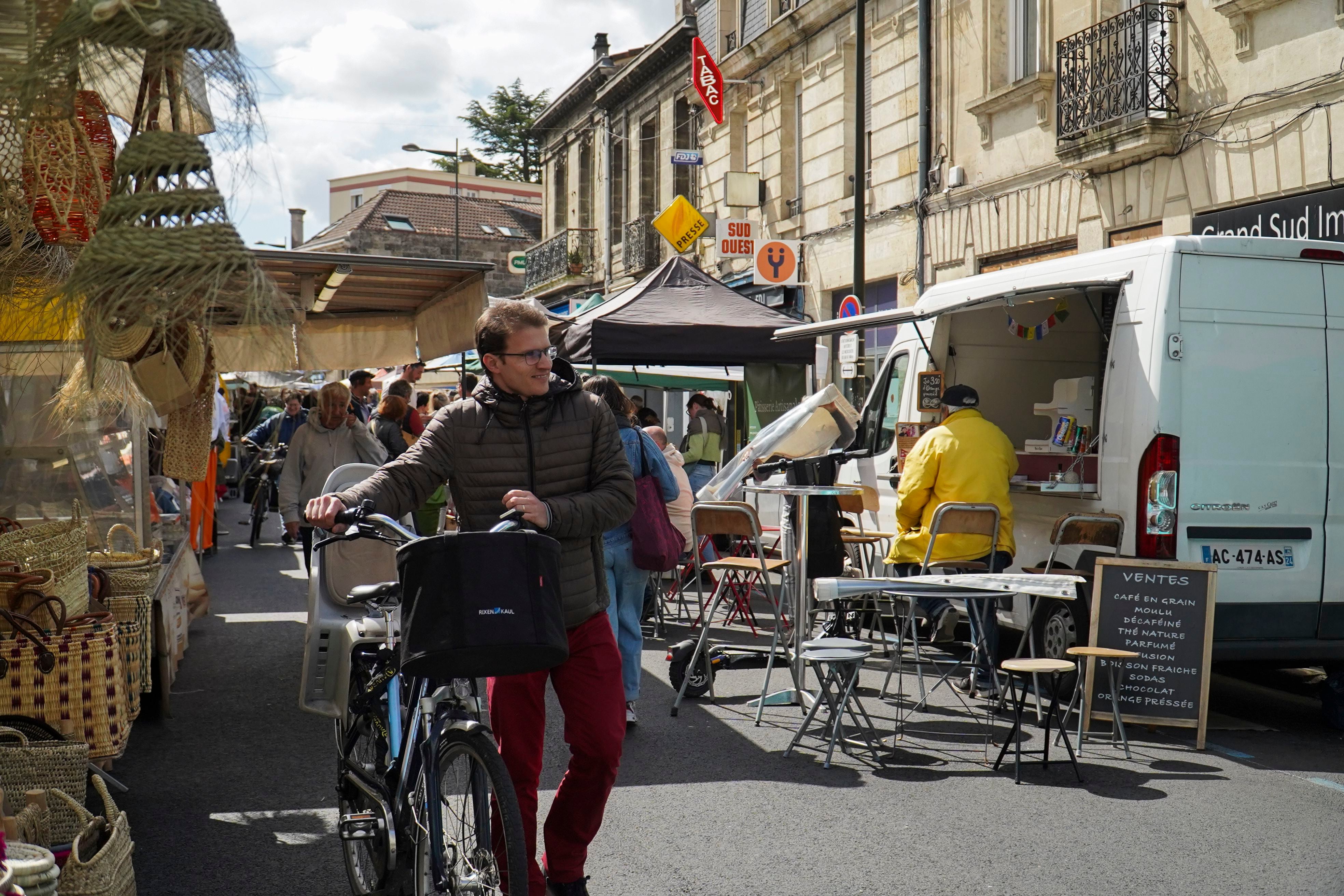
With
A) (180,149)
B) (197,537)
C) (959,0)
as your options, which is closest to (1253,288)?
(180,149)

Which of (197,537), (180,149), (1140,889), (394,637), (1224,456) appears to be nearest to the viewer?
(180,149)

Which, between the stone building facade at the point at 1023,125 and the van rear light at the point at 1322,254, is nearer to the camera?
the van rear light at the point at 1322,254

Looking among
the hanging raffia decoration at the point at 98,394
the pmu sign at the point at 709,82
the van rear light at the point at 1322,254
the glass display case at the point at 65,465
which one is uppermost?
the pmu sign at the point at 709,82

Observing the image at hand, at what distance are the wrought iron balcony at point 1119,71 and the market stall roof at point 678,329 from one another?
410 centimetres

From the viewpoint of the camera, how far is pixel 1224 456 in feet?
23.2

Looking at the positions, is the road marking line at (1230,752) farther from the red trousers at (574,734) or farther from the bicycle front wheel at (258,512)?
the bicycle front wheel at (258,512)

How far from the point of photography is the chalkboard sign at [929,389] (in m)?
9.96

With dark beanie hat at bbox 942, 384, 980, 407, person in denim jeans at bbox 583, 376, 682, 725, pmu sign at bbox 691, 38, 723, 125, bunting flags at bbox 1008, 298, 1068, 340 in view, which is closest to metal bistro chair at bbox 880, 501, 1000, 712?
dark beanie hat at bbox 942, 384, 980, 407

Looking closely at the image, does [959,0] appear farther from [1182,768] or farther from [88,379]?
[88,379]

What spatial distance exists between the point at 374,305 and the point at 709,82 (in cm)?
1510

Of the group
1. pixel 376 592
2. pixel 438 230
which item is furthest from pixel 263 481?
pixel 438 230

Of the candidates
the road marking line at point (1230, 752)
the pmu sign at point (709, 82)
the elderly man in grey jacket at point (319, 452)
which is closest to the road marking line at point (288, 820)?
the elderly man in grey jacket at point (319, 452)

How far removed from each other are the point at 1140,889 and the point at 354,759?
277 cm

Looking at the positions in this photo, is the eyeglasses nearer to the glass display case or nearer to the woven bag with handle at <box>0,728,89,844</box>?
the woven bag with handle at <box>0,728,89,844</box>
